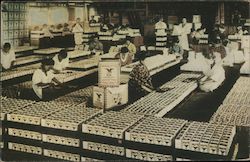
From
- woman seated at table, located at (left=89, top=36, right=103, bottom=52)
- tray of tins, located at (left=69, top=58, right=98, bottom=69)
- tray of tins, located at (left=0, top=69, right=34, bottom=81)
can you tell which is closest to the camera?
tray of tins, located at (left=0, top=69, right=34, bottom=81)

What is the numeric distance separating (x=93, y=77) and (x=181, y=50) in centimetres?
245

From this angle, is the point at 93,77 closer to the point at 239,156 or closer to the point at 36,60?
the point at 36,60

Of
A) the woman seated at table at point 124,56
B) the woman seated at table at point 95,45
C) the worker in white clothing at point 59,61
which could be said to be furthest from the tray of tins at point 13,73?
the woman seated at table at point 124,56

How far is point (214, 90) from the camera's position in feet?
18.1

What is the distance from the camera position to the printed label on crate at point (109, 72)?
14.5ft

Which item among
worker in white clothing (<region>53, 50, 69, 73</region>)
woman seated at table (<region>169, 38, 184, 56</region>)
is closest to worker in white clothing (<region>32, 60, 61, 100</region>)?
worker in white clothing (<region>53, 50, 69, 73</region>)

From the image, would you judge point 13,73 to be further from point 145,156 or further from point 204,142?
point 204,142

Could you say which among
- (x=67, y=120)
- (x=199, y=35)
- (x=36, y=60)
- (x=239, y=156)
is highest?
(x=199, y=35)

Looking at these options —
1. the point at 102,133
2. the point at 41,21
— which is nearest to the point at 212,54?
the point at 102,133

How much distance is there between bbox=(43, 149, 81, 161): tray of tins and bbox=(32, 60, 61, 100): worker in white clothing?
125 cm

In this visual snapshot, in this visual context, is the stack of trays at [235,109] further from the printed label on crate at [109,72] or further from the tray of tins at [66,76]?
the tray of tins at [66,76]

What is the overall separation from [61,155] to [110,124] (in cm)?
61

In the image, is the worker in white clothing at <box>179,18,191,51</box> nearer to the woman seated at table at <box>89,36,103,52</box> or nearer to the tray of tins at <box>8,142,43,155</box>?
the woman seated at table at <box>89,36,103,52</box>

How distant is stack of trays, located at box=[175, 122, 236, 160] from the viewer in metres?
3.26
